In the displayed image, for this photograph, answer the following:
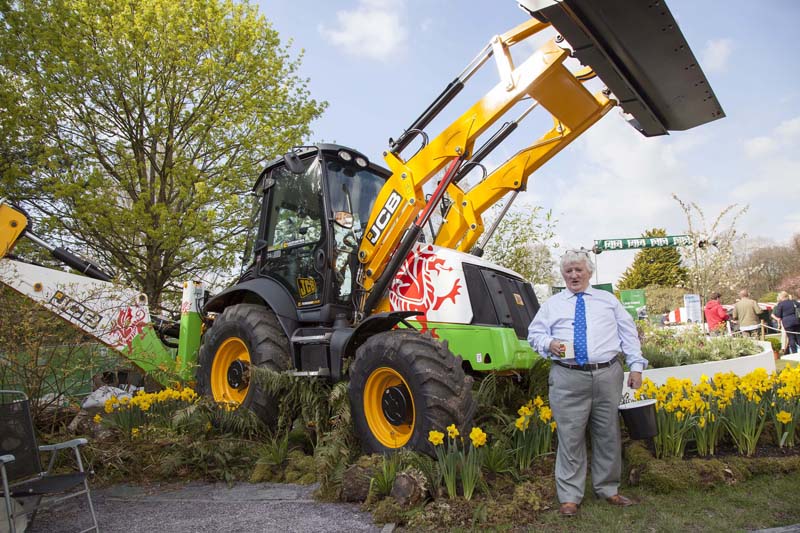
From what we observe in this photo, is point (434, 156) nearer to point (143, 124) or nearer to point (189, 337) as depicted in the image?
point (189, 337)

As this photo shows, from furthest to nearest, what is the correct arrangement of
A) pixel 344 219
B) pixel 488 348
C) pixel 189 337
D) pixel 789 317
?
pixel 789 317, pixel 189 337, pixel 344 219, pixel 488 348

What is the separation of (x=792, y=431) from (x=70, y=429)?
245 inches

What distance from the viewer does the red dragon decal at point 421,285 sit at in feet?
16.8

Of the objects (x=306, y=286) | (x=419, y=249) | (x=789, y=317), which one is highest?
(x=419, y=249)

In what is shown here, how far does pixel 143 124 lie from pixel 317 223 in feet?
28.4

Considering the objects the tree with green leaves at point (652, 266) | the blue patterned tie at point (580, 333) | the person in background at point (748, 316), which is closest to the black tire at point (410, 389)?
the blue patterned tie at point (580, 333)

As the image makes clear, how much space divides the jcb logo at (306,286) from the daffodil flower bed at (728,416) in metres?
3.28

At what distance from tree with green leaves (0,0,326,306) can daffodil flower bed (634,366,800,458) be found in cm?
981

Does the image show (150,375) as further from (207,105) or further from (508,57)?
(207,105)

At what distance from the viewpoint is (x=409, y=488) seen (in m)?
3.70

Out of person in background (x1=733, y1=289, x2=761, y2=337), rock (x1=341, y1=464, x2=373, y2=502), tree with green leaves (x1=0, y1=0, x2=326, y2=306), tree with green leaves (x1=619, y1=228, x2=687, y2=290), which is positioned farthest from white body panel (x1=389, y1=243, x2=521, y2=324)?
tree with green leaves (x1=619, y1=228, x2=687, y2=290)

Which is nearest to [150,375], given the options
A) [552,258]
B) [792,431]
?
[792,431]

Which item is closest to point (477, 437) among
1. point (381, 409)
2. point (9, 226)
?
point (381, 409)

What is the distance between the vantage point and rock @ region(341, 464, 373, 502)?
13.4 ft
